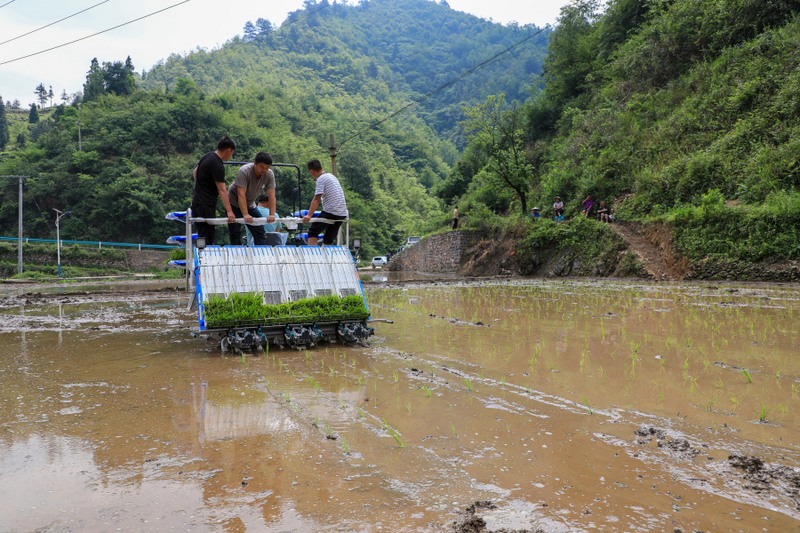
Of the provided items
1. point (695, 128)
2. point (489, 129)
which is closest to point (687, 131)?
point (695, 128)

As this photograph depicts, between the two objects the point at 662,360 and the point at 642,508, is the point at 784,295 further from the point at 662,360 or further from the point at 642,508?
the point at 642,508

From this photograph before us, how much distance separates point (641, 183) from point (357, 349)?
17984mm

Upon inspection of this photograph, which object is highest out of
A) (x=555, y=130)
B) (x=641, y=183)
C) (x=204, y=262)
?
(x=555, y=130)

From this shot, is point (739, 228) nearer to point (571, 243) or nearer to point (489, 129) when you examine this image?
point (571, 243)

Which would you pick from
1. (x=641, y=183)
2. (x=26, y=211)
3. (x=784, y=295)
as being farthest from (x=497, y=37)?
(x=784, y=295)

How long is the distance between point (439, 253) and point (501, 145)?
6.98 metres

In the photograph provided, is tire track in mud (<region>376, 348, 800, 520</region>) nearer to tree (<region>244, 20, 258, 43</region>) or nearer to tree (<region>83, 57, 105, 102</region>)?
tree (<region>83, 57, 105, 102</region>)

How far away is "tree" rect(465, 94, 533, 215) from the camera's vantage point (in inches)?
1117

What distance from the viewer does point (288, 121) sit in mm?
97562

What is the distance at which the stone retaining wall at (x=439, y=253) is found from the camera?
29828mm

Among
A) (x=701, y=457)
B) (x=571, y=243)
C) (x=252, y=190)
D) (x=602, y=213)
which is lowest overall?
(x=701, y=457)

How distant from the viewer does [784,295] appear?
10664mm

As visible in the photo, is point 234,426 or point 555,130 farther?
point 555,130

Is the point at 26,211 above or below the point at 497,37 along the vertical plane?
below
